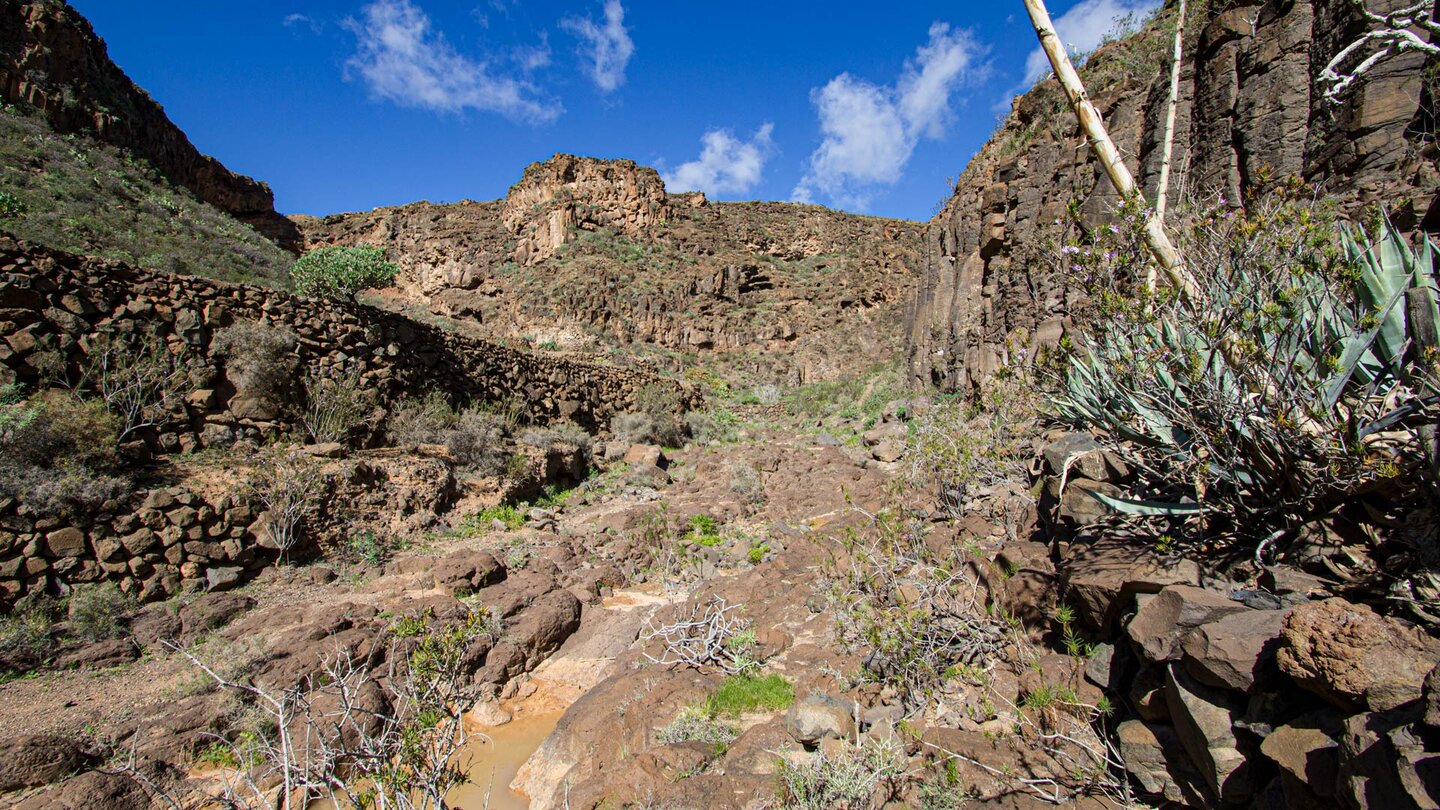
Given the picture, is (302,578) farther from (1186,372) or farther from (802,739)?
(1186,372)

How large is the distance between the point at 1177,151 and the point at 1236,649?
9189mm

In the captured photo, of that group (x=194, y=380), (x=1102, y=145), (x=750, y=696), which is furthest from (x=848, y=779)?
(x=194, y=380)

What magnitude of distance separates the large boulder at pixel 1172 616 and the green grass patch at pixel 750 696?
210 cm

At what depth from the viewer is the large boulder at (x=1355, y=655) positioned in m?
1.60

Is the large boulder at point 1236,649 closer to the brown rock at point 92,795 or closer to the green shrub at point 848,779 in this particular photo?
the green shrub at point 848,779

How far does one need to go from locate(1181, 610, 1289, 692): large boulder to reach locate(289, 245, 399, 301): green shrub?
1663 cm

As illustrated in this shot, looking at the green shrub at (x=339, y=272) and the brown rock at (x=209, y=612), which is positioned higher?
the green shrub at (x=339, y=272)

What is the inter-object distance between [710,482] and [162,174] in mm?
22297

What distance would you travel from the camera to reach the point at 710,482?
11.3m

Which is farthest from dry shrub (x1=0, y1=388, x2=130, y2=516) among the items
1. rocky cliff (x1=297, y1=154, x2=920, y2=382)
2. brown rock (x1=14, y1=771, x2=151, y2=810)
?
rocky cliff (x1=297, y1=154, x2=920, y2=382)

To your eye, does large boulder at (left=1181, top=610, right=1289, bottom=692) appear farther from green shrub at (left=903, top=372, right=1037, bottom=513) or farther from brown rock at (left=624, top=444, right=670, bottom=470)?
brown rock at (left=624, top=444, right=670, bottom=470)

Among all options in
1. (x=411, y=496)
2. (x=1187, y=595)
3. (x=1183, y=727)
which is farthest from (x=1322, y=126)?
(x=411, y=496)

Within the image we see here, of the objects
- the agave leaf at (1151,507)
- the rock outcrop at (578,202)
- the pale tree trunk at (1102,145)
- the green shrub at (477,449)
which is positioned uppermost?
the rock outcrop at (578,202)

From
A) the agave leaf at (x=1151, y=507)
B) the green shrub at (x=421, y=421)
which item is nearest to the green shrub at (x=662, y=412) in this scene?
the green shrub at (x=421, y=421)
